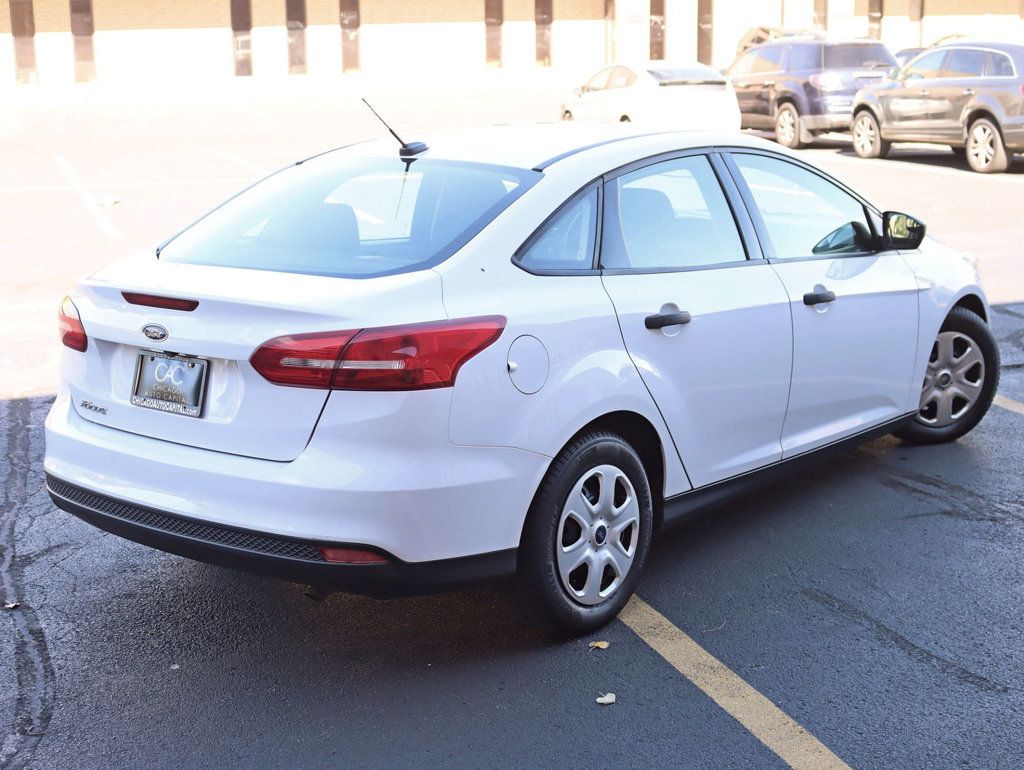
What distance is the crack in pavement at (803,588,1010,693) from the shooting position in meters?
3.86

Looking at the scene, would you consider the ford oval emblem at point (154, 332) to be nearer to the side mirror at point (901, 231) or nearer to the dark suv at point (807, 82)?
the side mirror at point (901, 231)

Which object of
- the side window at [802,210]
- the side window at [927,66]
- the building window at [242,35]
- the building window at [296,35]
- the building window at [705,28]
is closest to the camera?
the side window at [802,210]

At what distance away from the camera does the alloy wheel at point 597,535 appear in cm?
407

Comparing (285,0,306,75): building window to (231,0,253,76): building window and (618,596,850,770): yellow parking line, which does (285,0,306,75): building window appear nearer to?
(231,0,253,76): building window

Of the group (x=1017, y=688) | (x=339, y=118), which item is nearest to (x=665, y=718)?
(x=1017, y=688)

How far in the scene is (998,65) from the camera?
55.7 feet

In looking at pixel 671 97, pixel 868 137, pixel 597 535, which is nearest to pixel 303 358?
pixel 597 535

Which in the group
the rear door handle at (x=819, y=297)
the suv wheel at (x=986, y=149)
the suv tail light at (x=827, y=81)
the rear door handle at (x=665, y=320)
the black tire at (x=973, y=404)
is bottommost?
the black tire at (x=973, y=404)

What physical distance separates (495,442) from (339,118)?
27415 mm

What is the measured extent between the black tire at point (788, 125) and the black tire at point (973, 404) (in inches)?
627

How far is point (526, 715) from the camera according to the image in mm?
3705

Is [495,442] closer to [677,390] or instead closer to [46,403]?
[677,390]

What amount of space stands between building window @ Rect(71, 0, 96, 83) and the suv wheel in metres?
31.3

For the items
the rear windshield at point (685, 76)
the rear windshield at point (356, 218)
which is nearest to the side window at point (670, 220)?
the rear windshield at point (356, 218)
